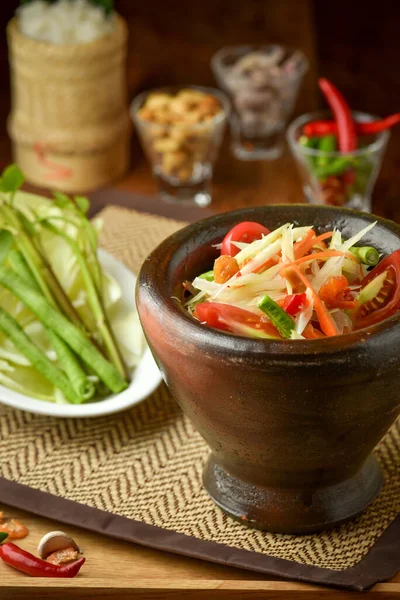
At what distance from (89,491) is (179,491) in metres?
0.14

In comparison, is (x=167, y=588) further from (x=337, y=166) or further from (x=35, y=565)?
(x=337, y=166)

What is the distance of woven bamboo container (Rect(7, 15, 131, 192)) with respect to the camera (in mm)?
2777

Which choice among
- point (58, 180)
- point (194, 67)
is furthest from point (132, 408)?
point (194, 67)

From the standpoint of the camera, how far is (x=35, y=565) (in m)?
1.36

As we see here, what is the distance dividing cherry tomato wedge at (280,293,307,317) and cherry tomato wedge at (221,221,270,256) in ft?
0.62

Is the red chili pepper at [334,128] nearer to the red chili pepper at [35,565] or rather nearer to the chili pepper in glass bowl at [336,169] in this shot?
the chili pepper in glass bowl at [336,169]

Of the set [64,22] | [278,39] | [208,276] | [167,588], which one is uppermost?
[208,276]

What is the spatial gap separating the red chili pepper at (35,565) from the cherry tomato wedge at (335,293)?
1.63 ft

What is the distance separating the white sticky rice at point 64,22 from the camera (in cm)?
281

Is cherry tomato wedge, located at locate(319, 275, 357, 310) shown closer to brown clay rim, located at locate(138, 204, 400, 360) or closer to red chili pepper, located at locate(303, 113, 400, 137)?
brown clay rim, located at locate(138, 204, 400, 360)

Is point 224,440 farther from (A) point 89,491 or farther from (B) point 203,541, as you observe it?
(A) point 89,491

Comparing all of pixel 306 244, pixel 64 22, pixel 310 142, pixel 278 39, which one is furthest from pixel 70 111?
pixel 306 244

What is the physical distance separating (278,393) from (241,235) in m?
0.33

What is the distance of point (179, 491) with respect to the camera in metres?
1.53
